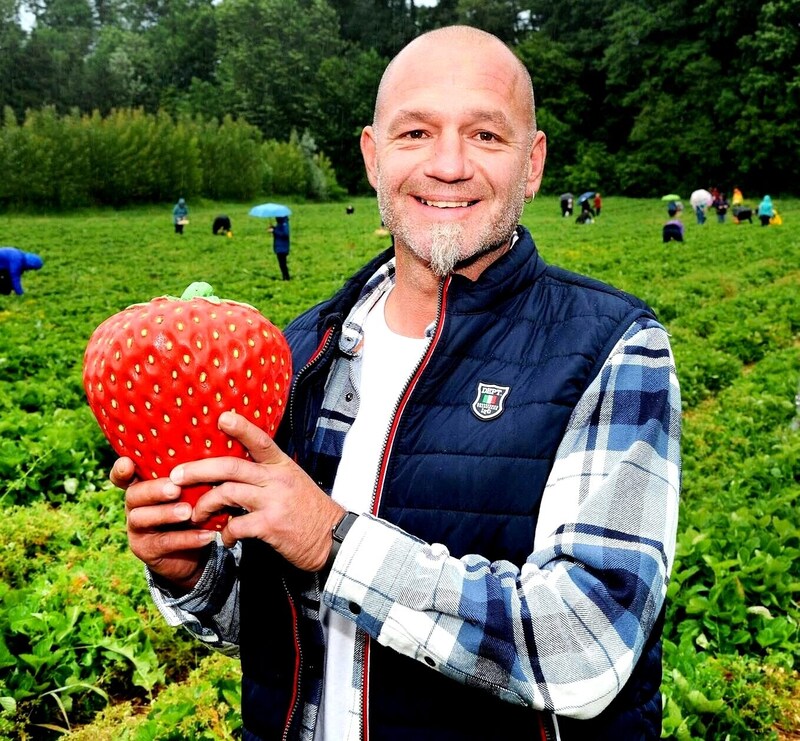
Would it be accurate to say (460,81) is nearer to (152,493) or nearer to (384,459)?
(384,459)

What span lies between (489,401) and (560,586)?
1.36 ft

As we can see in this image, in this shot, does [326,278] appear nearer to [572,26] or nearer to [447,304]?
[447,304]

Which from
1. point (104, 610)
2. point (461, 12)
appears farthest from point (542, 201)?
point (104, 610)

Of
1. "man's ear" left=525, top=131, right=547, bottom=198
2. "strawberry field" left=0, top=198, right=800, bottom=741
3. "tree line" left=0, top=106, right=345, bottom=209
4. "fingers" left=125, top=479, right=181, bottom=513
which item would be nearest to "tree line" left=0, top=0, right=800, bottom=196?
"tree line" left=0, top=106, right=345, bottom=209

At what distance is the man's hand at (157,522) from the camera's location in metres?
1.44

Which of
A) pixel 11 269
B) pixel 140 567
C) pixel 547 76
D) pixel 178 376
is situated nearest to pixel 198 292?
pixel 178 376

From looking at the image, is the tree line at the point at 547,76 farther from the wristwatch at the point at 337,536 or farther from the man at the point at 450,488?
the wristwatch at the point at 337,536

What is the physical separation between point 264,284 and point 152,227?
1485cm

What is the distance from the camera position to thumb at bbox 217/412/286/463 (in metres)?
1.33

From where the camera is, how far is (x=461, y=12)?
72.9m

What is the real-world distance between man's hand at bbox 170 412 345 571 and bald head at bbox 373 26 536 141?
0.97 m

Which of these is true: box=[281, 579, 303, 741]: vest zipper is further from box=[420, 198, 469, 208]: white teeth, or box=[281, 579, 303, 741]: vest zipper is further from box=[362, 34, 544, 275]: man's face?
box=[420, 198, 469, 208]: white teeth

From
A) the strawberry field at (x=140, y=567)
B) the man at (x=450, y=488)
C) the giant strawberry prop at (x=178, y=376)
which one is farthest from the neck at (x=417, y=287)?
the strawberry field at (x=140, y=567)

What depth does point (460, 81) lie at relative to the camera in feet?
5.97
